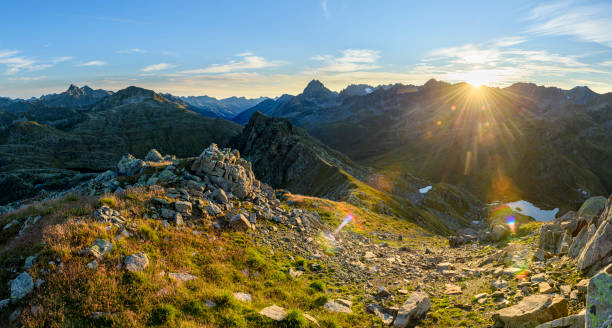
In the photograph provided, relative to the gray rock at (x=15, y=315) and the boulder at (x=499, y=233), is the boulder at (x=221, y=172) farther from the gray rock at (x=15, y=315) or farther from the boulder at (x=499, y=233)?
the boulder at (x=499, y=233)

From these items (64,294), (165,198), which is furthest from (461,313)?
(165,198)

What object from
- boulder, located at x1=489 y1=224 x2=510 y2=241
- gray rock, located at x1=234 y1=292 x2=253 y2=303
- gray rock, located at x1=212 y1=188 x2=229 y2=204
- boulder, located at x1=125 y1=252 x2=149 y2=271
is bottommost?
boulder, located at x1=489 y1=224 x2=510 y2=241

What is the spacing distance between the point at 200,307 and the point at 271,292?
4598mm

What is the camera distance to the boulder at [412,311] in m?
13.9

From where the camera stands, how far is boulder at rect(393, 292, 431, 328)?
13.9 m

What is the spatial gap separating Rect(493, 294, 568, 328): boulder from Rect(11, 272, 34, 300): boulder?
20511 millimetres

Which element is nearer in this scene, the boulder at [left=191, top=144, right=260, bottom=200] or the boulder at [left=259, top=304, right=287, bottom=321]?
the boulder at [left=259, top=304, right=287, bottom=321]

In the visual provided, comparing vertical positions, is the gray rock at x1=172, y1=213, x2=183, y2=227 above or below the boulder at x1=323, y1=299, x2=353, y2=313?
above

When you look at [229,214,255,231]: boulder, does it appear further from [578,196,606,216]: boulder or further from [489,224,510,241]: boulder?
[578,196,606,216]: boulder

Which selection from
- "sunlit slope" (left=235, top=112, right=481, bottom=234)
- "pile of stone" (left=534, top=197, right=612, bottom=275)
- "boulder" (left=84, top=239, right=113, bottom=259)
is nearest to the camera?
"boulder" (left=84, top=239, right=113, bottom=259)

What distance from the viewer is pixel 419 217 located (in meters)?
88.2

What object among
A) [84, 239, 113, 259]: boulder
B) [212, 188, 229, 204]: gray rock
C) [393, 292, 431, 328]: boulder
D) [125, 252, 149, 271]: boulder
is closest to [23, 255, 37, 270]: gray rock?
[84, 239, 113, 259]: boulder

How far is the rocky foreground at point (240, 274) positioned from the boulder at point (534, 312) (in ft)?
0.15

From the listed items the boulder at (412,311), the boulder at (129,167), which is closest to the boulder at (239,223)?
the boulder at (412,311)
